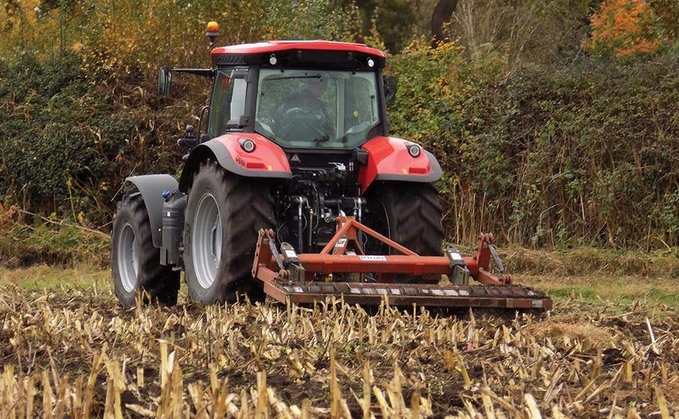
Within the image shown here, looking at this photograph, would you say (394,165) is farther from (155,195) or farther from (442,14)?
(442,14)

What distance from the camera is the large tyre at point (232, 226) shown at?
9.29 metres

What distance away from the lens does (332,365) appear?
187 inches

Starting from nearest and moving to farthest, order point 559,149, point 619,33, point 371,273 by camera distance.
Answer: point 371,273 → point 559,149 → point 619,33

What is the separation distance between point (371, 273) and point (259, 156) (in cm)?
113

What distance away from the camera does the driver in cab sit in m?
9.88

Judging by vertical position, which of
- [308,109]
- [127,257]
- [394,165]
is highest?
[308,109]

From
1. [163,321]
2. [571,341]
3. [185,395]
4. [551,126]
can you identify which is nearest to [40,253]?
[551,126]

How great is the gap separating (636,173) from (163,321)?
8.68 m

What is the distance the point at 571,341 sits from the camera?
22.9 feet

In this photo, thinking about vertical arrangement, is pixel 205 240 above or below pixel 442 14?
below

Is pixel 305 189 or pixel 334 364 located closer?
pixel 334 364

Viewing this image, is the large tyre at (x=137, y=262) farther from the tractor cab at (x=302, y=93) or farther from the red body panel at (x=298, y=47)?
the red body panel at (x=298, y=47)

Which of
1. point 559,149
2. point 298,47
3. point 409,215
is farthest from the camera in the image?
point 559,149

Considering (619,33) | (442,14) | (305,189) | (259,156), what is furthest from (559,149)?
(442,14)
